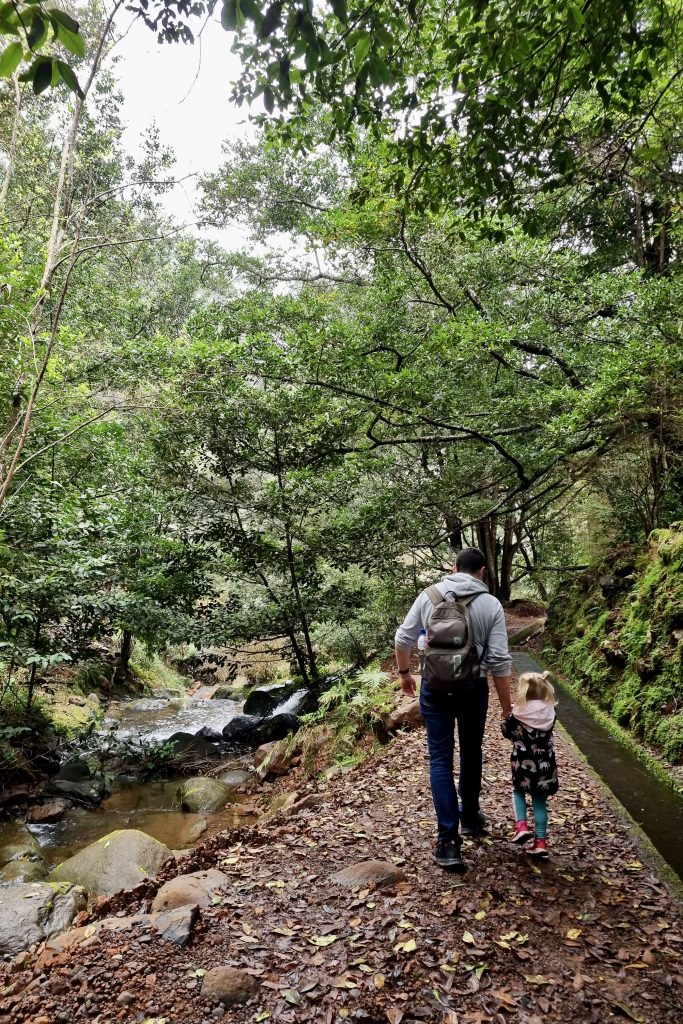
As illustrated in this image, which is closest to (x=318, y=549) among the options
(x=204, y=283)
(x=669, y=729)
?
(x=669, y=729)

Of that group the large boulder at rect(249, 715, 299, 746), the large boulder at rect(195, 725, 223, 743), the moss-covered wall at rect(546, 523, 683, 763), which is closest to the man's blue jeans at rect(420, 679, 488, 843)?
the moss-covered wall at rect(546, 523, 683, 763)

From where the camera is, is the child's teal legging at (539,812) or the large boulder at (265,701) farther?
the large boulder at (265,701)

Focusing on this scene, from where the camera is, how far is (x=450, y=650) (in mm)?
3643

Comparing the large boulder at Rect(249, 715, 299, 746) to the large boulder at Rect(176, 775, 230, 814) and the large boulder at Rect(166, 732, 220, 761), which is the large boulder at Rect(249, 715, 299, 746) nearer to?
the large boulder at Rect(166, 732, 220, 761)

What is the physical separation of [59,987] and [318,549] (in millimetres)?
7273

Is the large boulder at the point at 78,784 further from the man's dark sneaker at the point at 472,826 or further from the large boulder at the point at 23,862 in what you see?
the man's dark sneaker at the point at 472,826

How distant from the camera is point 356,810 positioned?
516cm

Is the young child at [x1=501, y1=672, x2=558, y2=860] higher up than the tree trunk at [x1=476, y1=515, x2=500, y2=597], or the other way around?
the tree trunk at [x1=476, y1=515, x2=500, y2=597]

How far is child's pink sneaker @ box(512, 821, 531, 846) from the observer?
3.94m

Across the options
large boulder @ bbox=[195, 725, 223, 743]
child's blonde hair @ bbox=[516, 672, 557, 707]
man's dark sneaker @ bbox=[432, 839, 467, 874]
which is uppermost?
child's blonde hair @ bbox=[516, 672, 557, 707]

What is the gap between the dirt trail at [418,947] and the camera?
2.66 meters

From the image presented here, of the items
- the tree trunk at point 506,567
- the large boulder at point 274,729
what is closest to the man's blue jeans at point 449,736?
the large boulder at point 274,729

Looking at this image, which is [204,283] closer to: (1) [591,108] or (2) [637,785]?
(1) [591,108]

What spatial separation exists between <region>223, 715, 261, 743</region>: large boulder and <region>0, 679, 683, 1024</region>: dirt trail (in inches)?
290
